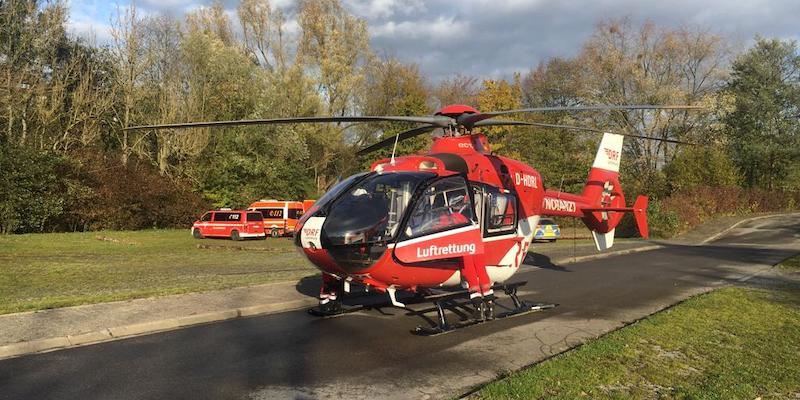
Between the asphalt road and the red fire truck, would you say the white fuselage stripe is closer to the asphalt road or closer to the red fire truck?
the asphalt road

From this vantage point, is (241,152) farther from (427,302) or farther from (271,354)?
(271,354)

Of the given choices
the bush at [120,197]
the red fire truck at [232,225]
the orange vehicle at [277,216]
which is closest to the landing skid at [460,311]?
the red fire truck at [232,225]

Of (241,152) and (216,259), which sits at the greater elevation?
(241,152)


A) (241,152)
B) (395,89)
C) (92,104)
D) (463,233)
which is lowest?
(463,233)

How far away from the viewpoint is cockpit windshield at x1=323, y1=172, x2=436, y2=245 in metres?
7.70

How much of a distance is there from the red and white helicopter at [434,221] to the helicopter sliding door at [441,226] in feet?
0.05

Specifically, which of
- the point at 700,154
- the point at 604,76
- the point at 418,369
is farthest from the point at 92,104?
the point at 700,154

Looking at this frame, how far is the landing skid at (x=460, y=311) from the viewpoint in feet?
27.2

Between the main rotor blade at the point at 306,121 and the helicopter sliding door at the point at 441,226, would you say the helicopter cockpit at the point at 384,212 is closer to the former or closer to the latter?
the helicopter sliding door at the point at 441,226

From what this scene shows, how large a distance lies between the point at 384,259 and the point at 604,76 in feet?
146

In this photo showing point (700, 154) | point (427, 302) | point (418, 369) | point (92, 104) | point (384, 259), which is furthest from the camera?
point (700, 154)

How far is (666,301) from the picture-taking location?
37.0ft

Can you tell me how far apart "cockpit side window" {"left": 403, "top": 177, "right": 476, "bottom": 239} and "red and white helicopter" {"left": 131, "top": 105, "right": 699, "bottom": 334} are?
0.05 ft

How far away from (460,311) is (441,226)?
8.62 ft
